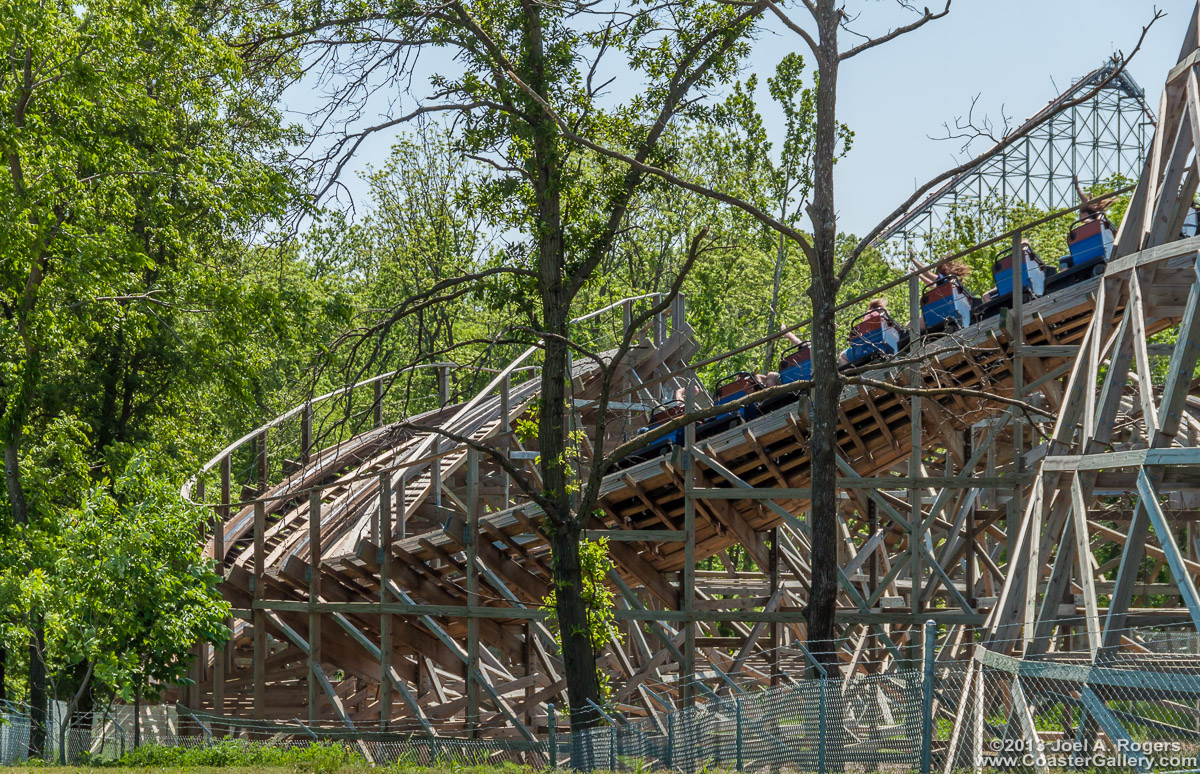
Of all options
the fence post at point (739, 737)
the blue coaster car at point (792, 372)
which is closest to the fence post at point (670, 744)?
the fence post at point (739, 737)

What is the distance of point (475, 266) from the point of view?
42656 mm

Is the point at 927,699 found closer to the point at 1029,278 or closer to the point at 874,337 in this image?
the point at 1029,278

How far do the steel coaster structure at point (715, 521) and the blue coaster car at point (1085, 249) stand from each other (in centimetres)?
64

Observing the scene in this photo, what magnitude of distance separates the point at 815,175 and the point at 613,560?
317 inches

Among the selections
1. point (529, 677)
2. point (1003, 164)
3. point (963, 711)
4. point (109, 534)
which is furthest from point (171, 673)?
point (1003, 164)

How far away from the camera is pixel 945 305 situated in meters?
19.1

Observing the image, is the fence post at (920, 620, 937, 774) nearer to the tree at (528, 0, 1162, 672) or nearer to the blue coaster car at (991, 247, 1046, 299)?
the tree at (528, 0, 1162, 672)

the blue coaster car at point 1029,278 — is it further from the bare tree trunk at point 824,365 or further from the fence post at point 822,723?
the fence post at point 822,723

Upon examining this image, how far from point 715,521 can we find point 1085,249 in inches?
267

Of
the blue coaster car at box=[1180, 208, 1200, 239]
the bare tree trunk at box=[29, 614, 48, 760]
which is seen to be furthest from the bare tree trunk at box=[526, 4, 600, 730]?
the bare tree trunk at box=[29, 614, 48, 760]

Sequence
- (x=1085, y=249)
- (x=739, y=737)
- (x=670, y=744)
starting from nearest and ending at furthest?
(x=739, y=737) < (x=670, y=744) < (x=1085, y=249)

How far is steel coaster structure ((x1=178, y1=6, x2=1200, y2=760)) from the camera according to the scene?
1256 centimetres

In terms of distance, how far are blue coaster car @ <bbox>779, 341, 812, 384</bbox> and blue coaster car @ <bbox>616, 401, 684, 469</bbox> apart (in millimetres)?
1777

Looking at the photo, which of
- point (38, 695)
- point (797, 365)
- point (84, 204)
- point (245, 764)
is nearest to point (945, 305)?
point (797, 365)
